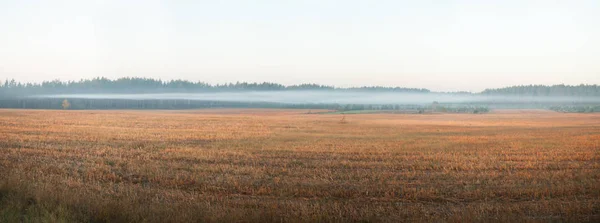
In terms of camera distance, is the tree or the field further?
the tree

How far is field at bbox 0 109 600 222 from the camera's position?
534 centimetres

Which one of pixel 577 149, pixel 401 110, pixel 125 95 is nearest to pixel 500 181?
pixel 577 149

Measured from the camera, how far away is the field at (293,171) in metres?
5.34

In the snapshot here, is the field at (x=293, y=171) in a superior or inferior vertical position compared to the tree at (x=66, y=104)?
inferior

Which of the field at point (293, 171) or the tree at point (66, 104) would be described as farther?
the tree at point (66, 104)

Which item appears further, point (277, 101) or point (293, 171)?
point (277, 101)

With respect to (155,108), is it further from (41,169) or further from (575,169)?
(575,169)

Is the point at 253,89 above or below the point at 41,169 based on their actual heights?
above

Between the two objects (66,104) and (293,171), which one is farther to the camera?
(66,104)

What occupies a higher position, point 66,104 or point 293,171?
point 66,104

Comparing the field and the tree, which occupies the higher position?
the tree

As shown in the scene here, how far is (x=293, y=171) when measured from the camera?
7.68 metres

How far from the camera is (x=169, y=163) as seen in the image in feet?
27.2

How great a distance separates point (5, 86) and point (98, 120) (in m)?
2.15
